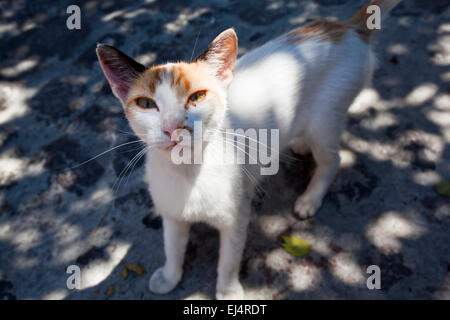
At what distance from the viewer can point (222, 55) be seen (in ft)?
5.20

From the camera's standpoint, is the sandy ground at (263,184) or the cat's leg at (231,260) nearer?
the cat's leg at (231,260)

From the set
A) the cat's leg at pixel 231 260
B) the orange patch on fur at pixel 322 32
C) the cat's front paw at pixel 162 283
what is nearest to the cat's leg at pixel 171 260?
the cat's front paw at pixel 162 283

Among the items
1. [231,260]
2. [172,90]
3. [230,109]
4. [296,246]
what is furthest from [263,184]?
[172,90]

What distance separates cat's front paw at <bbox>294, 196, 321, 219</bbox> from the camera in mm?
2432

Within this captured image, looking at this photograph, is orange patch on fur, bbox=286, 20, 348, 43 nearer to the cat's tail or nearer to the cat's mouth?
the cat's tail

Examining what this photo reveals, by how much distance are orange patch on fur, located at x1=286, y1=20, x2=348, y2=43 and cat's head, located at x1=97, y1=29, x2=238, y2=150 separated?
74 centimetres

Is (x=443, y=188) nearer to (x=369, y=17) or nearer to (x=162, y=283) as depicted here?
(x=369, y=17)

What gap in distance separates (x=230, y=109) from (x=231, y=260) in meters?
0.91

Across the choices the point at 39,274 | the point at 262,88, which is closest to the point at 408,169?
the point at 262,88

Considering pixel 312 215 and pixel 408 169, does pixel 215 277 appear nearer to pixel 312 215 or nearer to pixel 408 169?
pixel 312 215

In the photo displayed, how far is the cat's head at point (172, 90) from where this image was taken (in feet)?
4.57

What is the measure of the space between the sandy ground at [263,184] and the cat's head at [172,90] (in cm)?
121

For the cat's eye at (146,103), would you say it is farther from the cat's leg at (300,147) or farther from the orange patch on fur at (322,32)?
the cat's leg at (300,147)

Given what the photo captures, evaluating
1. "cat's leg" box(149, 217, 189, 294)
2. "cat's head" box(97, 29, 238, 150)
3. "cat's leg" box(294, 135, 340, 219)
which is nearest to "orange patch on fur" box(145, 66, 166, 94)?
"cat's head" box(97, 29, 238, 150)
